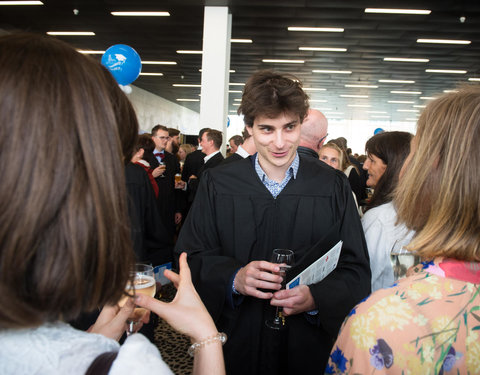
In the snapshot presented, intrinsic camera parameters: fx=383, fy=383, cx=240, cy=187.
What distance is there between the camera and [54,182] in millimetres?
581

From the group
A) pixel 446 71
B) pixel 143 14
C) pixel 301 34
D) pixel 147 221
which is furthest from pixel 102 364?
pixel 446 71

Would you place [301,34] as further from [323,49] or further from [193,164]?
[193,164]

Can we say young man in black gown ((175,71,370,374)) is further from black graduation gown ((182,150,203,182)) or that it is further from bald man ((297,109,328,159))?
black graduation gown ((182,150,203,182))

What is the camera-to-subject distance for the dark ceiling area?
23.6ft

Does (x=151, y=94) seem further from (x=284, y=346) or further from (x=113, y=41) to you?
(x=284, y=346)

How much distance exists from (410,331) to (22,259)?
754mm

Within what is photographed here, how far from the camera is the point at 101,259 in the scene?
64cm

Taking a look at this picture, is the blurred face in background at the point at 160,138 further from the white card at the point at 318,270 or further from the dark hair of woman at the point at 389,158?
the white card at the point at 318,270

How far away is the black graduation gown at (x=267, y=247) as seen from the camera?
1.58 metres

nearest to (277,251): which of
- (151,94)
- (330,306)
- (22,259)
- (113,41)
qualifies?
(330,306)

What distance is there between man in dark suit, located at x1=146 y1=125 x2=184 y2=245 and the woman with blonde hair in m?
4.09

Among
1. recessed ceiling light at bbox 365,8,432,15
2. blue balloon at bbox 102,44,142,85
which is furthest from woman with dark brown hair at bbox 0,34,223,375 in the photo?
recessed ceiling light at bbox 365,8,432,15

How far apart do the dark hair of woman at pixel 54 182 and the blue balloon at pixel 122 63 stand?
12.5 ft

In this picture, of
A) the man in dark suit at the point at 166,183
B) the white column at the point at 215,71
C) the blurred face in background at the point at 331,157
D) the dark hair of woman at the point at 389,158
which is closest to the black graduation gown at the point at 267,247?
the dark hair of woman at the point at 389,158
